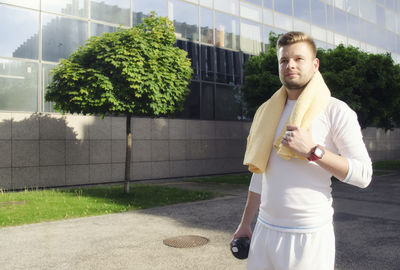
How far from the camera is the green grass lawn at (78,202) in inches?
→ 332

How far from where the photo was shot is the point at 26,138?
43.2ft

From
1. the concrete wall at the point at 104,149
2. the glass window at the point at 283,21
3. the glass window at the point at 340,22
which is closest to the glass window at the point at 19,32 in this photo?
the concrete wall at the point at 104,149

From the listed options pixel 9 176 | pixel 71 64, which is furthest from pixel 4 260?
pixel 9 176

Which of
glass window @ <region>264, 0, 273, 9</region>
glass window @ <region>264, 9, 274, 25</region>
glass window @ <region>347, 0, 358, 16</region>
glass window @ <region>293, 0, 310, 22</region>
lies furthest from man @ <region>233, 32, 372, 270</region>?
glass window @ <region>347, 0, 358, 16</region>

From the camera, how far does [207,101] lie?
18.9m

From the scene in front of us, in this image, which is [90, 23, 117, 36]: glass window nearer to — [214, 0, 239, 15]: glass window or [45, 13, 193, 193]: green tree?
[45, 13, 193, 193]: green tree

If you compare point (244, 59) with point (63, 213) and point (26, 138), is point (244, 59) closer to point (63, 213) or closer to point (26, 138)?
point (26, 138)

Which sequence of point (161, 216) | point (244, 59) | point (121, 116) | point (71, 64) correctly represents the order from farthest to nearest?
point (244, 59) → point (121, 116) → point (71, 64) → point (161, 216)

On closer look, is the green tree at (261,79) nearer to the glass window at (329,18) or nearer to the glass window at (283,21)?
the glass window at (283,21)

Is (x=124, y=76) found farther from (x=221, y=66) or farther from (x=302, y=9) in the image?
(x=302, y=9)

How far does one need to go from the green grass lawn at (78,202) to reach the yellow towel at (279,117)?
22.8 ft

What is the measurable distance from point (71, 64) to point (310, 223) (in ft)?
31.2

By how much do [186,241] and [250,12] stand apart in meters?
17.3

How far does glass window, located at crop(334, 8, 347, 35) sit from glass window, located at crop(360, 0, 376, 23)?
2700mm
